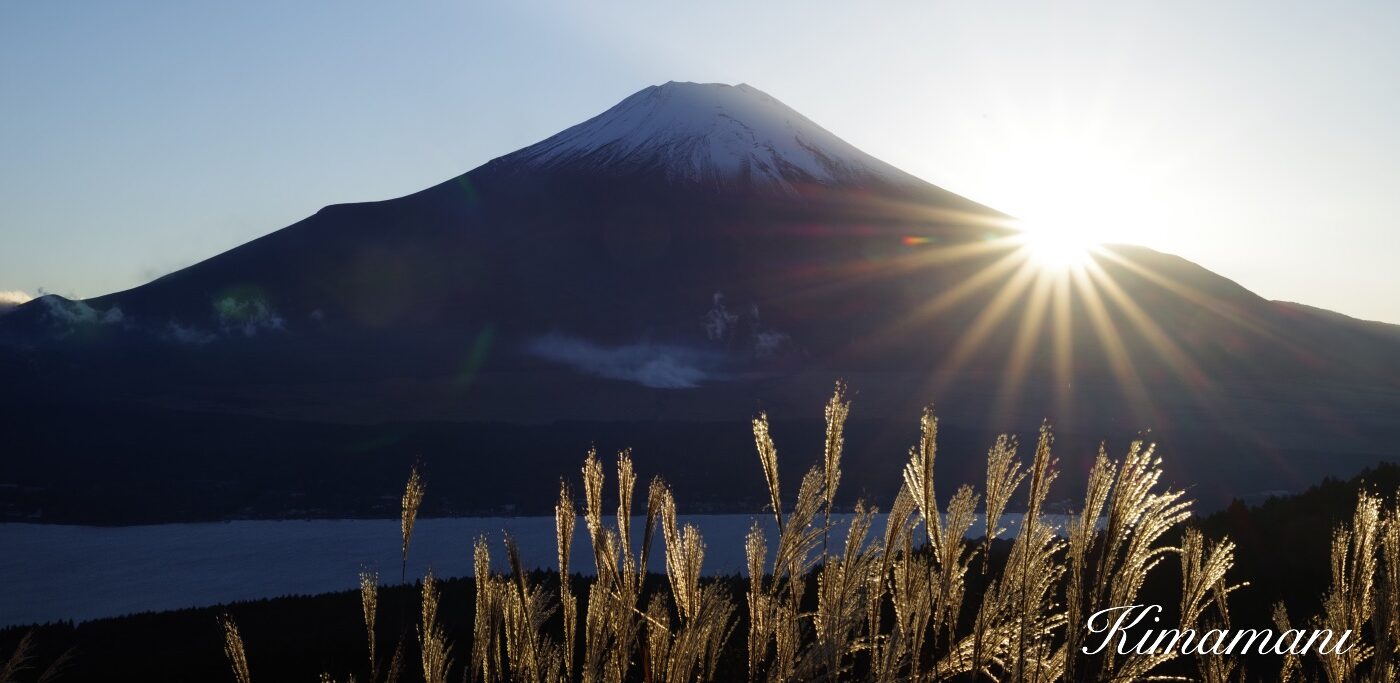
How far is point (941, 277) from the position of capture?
56.4 metres

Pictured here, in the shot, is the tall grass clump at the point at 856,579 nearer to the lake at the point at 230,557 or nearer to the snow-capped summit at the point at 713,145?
the lake at the point at 230,557

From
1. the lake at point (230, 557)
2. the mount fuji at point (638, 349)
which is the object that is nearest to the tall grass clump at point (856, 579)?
the lake at point (230, 557)

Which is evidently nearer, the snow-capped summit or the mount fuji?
the mount fuji

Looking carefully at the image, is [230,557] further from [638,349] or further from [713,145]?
[713,145]

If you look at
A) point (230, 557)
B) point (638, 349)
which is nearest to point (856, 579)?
point (230, 557)

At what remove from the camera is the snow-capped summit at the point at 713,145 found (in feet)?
211

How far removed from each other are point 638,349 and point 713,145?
21715mm

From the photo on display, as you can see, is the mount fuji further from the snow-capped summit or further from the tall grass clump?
the tall grass clump

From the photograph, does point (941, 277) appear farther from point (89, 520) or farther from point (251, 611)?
point (251, 611)

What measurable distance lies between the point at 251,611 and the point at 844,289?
4552 centimetres

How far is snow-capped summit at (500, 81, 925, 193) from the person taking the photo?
64438 mm

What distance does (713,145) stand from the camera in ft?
219

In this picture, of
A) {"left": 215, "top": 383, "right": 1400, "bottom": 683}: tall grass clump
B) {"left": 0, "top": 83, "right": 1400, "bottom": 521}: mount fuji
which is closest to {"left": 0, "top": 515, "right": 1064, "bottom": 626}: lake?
{"left": 0, "top": 83, "right": 1400, "bottom": 521}: mount fuji

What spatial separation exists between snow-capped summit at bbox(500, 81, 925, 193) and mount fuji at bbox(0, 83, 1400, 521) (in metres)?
0.32
